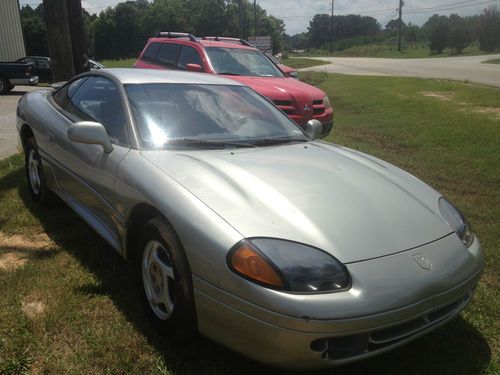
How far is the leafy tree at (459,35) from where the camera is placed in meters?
50.8

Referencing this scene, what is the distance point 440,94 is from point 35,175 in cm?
1153

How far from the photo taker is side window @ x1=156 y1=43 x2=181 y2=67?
9008mm

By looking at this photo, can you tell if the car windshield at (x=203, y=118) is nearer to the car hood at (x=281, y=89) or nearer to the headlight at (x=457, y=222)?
the headlight at (x=457, y=222)

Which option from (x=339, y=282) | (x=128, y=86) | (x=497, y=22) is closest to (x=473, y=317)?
(x=339, y=282)

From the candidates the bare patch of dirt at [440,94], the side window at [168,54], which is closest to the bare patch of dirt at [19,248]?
the side window at [168,54]

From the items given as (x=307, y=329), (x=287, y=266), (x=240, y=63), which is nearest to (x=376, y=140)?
(x=240, y=63)

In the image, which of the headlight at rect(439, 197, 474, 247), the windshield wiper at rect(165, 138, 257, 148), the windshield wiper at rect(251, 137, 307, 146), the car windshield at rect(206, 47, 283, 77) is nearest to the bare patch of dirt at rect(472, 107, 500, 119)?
the car windshield at rect(206, 47, 283, 77)

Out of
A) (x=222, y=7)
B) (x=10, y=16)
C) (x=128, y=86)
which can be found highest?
(x=222, y=7)

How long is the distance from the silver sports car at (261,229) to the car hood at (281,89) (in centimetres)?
371

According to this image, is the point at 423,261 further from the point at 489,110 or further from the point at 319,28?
the point at 319,28

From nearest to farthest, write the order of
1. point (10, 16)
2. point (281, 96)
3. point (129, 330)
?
point (129, 330), point (281, 96), point (10, 16)

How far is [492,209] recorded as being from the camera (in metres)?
4.74

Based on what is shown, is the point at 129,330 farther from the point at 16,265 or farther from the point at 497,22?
the point at 497,22

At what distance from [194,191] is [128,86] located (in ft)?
4.50
